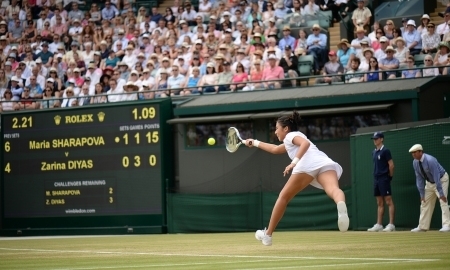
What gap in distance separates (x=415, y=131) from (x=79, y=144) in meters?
9.92

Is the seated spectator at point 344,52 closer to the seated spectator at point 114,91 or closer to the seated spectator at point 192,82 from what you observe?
→ the seated spectator at point 192,82

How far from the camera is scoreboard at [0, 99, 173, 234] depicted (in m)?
24.4

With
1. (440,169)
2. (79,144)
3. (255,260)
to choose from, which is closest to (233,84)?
(79,144)

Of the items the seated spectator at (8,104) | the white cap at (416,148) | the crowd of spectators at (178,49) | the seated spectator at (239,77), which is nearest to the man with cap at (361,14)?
the crowd of spectators at (178,49)

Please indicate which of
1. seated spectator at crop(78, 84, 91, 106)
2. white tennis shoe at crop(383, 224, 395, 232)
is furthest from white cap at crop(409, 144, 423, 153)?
seated spectator at crop(78, 84, 91, 106)

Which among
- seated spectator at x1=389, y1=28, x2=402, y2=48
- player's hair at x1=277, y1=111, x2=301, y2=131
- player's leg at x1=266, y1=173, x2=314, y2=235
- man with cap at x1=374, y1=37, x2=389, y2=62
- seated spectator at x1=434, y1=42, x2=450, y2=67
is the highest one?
seated spectator at x1=389, y1=28, x2=402, y2=48

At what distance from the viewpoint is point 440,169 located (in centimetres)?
1861

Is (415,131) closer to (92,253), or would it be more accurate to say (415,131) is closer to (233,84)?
(233,84)

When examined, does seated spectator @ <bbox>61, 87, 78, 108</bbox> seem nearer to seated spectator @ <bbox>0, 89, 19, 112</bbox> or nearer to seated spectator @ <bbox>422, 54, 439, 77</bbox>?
seated spectator @ <bbox>0, 89, 19, 112</bbox>

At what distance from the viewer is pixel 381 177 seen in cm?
2016

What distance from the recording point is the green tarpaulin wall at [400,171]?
19.2 meters

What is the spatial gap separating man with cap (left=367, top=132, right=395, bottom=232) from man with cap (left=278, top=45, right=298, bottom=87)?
13.7 feet

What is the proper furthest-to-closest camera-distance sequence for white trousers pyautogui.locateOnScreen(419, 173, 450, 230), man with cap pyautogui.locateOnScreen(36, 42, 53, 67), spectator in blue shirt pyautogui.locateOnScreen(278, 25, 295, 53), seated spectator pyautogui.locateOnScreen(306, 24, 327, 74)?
man with cap pyautogui.locateOnScreen(36, 42, 53, 67) → spectator in blue shirt pyautogui.locateOnScreen(278, 25, 295, 53) → seated spectator pyautogui.locateOnScreen(306, 24, 327, 74) → white trousers pyautogui.locateOnScreen(419, 173, 450, 230)

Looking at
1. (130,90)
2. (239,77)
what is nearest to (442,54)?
(239,77)
